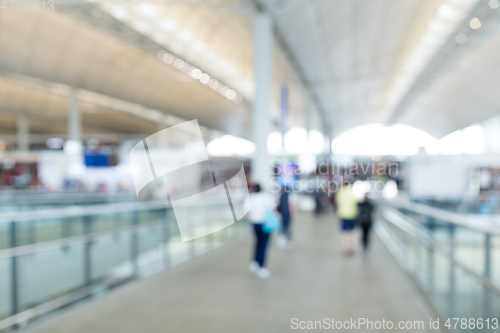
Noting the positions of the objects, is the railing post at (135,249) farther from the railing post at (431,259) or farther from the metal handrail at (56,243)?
the railing post at (431,259)

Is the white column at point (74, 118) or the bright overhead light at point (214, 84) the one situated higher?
the bright overhead light at point (214, 84)

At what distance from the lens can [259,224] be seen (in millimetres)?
6895

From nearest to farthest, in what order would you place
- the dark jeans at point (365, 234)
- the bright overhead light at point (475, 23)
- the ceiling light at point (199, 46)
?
1. the dark jeans at point (365, 234)
2. the bright overhead light at point (475, 23)
3. the ceiling light at point (199, 46)

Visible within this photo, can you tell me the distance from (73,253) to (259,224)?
2.92m

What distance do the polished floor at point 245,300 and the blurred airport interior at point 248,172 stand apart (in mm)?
37

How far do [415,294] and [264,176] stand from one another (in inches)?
274

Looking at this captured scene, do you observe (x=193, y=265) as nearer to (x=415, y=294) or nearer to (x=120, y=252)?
(x=120, y=252)

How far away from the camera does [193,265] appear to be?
25.0 ft

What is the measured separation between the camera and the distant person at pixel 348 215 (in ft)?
29.3

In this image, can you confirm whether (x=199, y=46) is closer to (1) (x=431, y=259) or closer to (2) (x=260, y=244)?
(2) (x=260, y=244)

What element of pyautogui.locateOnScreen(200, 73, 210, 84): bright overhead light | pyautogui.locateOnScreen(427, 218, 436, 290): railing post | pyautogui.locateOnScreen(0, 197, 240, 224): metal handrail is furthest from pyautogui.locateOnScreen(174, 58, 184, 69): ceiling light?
pyautogui.locateOnScreen(427, 218, 436, 290): railing post

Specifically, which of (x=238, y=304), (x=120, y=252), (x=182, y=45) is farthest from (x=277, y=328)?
(x=182, y=45)

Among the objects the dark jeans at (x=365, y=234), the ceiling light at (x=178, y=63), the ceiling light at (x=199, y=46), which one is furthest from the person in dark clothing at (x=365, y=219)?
the ceiling light at (x=178, y=63)

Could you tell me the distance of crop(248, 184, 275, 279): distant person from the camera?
22.3 ft
